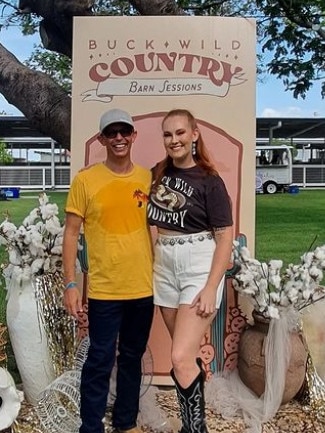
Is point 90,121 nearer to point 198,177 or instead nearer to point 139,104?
point 139,104

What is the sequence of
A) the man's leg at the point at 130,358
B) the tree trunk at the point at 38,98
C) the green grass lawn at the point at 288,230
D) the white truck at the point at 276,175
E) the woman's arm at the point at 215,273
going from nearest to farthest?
1. the woman's arm at the point at 215,273
2. the man's leg at the point at 130,358
3. the tree trunk at the point at 38,98
4. the green grass lawn at the point at 288,230
5. the white truck at the point at 276,175

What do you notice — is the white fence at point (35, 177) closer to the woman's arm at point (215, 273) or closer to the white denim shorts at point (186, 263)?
the white denim shorts at point (186, 263)

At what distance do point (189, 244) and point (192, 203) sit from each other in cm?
17

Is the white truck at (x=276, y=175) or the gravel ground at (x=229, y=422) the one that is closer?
the gravel ground at (x=229, y=422)

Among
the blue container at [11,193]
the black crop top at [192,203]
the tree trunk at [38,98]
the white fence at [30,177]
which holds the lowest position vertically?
the black crop top at [192,203]

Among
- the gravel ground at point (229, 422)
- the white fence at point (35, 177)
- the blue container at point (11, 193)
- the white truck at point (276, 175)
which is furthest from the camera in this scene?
the white fence at point (35, 177)

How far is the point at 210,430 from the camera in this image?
3.17 metres

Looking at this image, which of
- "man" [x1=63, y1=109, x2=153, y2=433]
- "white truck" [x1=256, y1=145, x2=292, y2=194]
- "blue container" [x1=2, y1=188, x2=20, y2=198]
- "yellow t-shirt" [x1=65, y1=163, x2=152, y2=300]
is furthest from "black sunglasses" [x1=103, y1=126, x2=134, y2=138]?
"white truck" [x1=256, y1=145, x2=292, y2=194]

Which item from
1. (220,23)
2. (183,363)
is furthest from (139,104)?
(183,363)

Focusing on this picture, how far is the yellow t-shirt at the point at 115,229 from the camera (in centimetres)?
265

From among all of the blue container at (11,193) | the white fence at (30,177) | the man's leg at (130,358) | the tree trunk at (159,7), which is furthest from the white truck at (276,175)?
the man's leg at (130,358)

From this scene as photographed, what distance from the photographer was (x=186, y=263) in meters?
2.61

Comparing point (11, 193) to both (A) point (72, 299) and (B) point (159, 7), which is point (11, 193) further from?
(A) point (72, 299)

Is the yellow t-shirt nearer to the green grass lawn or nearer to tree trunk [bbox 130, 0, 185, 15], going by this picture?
tree trunk [bbox 130, 0, 185, 15]
